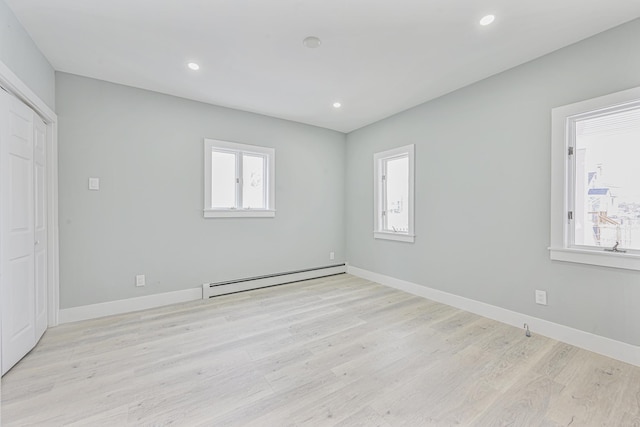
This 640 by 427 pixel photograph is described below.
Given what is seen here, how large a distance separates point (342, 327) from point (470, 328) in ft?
4.30

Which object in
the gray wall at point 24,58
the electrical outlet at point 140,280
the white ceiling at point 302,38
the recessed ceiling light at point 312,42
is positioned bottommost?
the electrical outlet at point 140,280

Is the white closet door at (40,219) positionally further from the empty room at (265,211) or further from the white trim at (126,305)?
the white trim at (126,305)

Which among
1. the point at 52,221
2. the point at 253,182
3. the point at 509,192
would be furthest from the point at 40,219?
the point at 509,192

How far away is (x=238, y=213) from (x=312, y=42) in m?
2.48

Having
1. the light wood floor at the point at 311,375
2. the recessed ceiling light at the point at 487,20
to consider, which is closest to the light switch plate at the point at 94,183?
the light wood floor at the point at 311,375

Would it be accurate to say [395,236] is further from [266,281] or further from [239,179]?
[239,179]

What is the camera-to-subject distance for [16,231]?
217 centimetres

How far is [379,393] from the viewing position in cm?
179

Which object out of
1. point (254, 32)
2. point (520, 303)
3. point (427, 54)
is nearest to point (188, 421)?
point (254, 32)

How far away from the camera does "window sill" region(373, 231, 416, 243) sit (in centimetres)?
391

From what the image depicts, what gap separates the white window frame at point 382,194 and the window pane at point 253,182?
6.07 feet

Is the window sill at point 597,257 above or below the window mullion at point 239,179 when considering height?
below

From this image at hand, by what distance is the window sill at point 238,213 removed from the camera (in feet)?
12.3

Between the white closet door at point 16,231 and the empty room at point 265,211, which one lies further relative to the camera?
the white closet door at point 16,231
